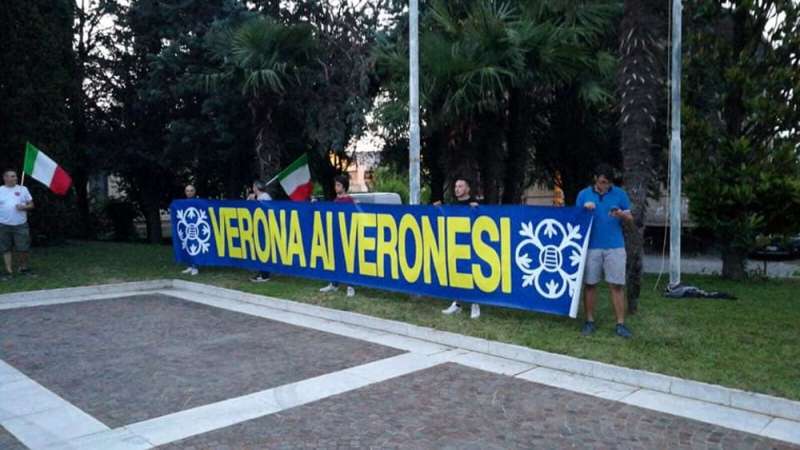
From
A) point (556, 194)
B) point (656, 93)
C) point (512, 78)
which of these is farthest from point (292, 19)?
point (556, 194)

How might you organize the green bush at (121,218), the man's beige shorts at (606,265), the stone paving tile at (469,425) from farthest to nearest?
the green bush at (121,218), the man's beige shorts at (606,265), the stone paving tile at (469,425)

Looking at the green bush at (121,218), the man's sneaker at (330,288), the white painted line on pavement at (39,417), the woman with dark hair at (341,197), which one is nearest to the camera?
the white painted line on pavement at (39,417)

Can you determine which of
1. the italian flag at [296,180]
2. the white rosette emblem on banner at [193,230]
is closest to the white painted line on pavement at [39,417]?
the italian flag at [296,180]

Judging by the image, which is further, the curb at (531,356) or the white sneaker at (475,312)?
the white sneaker at (475,312)

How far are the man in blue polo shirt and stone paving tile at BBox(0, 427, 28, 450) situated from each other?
570cm

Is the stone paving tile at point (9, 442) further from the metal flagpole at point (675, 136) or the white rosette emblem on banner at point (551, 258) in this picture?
the metal flagpole at point (675, 136)

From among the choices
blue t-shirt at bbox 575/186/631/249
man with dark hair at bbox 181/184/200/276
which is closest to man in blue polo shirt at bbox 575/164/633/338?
blue t-shirt at bbox 575/186/631/249

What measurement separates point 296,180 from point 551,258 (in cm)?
656

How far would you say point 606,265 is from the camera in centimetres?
749

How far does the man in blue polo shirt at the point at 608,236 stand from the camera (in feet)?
24.4

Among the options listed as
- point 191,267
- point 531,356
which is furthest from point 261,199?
point 531,356

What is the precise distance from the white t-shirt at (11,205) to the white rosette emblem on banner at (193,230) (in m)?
2.94

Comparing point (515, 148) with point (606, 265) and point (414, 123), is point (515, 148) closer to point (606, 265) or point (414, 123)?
point (414, 123)

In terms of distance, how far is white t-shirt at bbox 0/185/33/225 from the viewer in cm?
1255
